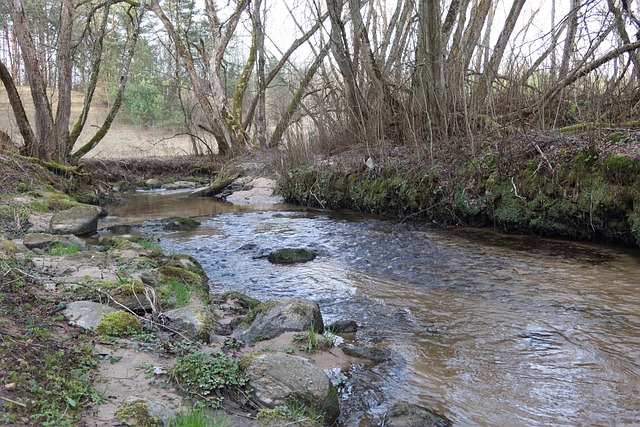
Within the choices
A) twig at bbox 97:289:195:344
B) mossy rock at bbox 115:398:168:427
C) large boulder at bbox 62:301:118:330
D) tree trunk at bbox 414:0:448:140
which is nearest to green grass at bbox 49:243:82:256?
twig at bbox 97:289:195:344

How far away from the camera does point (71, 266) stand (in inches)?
168

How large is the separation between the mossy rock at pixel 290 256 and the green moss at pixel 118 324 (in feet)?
9.71

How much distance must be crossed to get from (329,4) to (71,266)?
779cm

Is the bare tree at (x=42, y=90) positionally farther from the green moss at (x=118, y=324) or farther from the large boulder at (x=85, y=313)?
the green moss at (x=118, y=324)

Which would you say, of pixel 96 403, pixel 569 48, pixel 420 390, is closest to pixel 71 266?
pixel 96 403

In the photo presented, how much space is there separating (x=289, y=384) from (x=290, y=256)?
11.7ft

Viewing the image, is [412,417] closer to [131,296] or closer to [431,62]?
[131,296]

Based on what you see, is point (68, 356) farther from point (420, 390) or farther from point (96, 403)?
point (420, 390)

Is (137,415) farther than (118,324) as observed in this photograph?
No

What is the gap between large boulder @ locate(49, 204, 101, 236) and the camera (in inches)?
276

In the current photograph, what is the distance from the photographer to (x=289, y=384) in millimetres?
2400

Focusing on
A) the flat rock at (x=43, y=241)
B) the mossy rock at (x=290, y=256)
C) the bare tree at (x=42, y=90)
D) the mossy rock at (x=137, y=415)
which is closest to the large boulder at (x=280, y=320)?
the mossy rock at (x=137, y=415)

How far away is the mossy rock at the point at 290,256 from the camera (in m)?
5.90

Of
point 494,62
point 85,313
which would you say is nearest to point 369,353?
point 85,313
